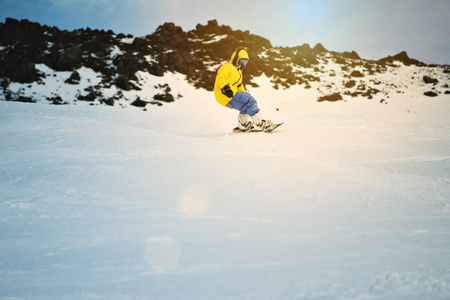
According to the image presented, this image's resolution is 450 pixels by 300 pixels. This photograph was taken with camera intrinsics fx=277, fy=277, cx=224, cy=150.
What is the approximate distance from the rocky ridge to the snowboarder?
9.46m

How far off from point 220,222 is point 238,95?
451 cm

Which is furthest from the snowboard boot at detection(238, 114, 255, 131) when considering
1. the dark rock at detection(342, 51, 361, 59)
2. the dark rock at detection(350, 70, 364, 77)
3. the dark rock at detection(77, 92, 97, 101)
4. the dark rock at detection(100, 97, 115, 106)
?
the dark rock at detection(342, 51, 361, 59)

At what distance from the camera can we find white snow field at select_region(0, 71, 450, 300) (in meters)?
1.12

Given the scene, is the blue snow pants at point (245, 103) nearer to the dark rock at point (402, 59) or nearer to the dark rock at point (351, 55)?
the dark rock at point (402, 59)

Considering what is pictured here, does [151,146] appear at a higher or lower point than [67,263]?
higher

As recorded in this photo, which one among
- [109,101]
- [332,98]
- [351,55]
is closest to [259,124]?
[109,101]

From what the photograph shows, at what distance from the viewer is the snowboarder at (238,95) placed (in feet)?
19.1

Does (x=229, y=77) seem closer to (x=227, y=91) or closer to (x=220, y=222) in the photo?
(x=227, y=91)

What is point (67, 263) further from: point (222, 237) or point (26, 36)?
point (26, 36)

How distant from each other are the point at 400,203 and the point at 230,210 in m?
1.20

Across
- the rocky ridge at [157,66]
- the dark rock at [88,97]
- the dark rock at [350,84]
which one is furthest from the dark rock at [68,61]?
the dark rock at [350,84]

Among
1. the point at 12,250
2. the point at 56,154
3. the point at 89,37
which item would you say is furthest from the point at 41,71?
the point at 12,250

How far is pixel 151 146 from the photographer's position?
3.69 meters

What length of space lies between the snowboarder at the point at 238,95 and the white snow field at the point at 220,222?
7.55ft
